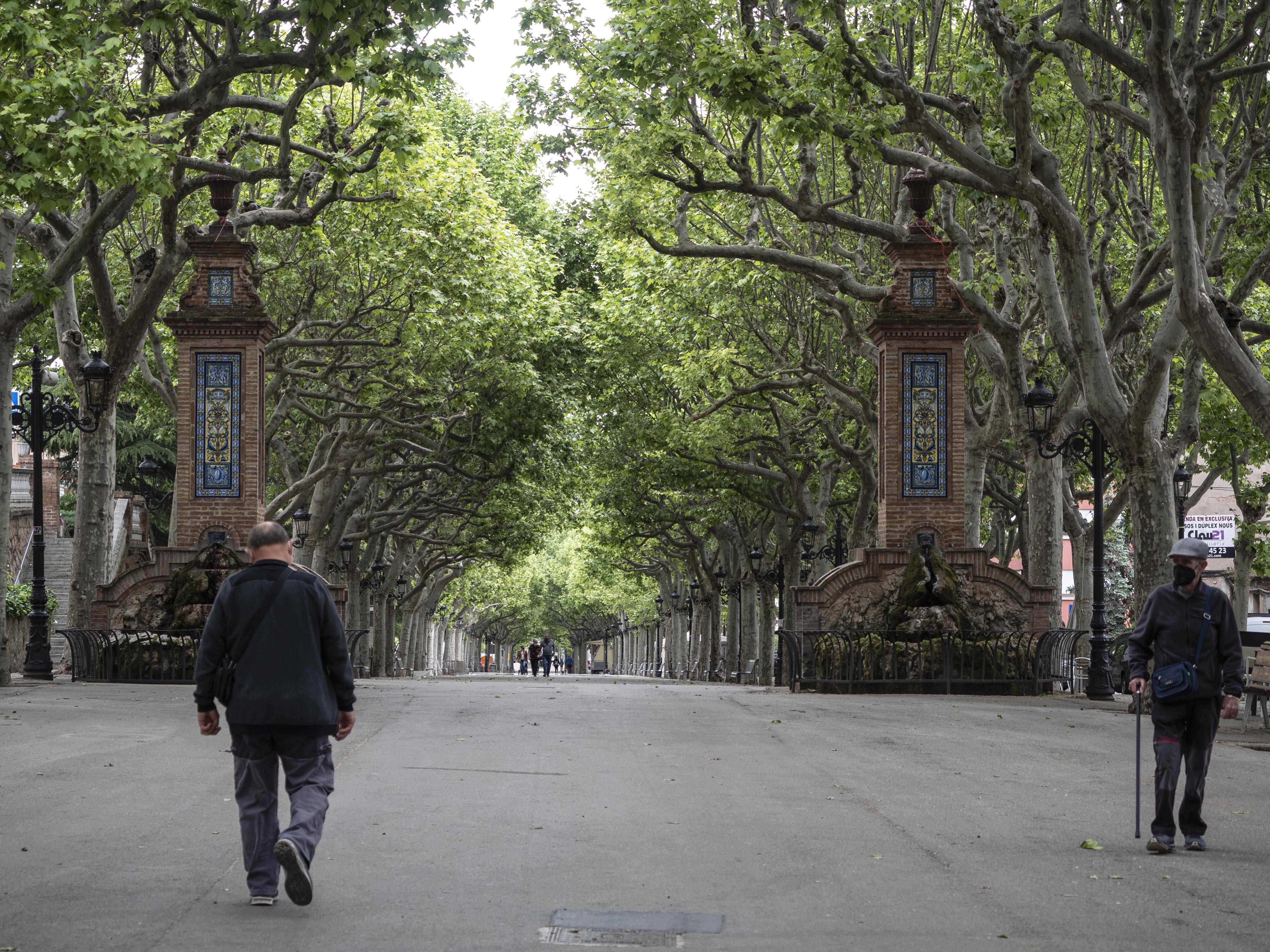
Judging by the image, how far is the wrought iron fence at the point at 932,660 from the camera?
21.2 meters

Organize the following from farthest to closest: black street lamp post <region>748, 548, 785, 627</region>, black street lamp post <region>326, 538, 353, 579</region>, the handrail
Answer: black street lamp post <region>748, 548, 785, 627</region> < the handrail < black street lamp post <region>326, 538, 353, 579</region>

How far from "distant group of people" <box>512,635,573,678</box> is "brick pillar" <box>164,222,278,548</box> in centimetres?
4053

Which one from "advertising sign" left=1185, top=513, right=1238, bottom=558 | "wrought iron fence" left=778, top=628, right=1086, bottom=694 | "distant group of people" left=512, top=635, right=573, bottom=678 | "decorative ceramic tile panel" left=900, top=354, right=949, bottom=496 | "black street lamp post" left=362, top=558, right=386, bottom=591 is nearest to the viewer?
"wrought iron fence" left=778, top=628, right=1086, bottom=694

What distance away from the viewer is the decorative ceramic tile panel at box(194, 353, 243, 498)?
22.8 m

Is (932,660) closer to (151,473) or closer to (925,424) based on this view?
(925,424)

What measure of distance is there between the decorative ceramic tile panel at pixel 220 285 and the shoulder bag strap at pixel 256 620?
57.8ft

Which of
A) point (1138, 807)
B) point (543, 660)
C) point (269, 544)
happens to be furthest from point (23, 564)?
point (543, 660)

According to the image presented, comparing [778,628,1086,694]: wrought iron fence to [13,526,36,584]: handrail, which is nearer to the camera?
[778,628,1086,694]: wrought iron fence

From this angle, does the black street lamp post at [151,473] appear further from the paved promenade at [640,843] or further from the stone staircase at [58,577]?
the paved promenade at [640,843]

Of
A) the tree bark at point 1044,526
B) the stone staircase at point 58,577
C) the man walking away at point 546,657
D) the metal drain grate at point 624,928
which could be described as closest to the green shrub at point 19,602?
the stone staircase at point 58,577

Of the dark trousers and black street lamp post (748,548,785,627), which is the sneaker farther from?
black street lamp post (748,548,785,627)

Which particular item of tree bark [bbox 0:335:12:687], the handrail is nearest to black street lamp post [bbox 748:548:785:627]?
the handrail

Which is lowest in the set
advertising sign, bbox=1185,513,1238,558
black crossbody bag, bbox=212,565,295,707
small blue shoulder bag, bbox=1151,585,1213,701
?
small blue shoulder bag, bbox=1151,585,1213,701

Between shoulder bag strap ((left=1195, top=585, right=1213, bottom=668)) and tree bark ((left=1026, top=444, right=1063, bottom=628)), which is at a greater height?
tree bark ((left=1026, top=444, right=1063, bottom=628))
